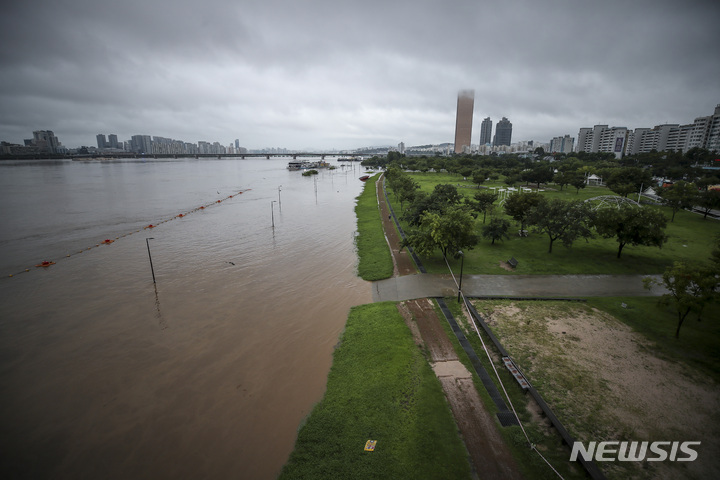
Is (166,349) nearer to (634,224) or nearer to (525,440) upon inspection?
(525,440)

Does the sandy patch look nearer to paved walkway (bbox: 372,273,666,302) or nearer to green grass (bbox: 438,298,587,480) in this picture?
green grass (bbox: 438,298,587,480)

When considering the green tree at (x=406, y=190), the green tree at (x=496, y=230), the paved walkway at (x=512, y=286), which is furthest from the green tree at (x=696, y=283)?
the green tree at (x=406, y=190)

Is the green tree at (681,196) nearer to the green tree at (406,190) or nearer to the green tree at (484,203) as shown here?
the green tree at (484,203)

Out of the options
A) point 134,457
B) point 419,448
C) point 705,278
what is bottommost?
point 134,457

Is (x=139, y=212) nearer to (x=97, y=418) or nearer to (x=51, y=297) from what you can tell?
(x=51, y=297)

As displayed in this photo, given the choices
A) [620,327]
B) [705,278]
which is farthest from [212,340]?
[705,278]

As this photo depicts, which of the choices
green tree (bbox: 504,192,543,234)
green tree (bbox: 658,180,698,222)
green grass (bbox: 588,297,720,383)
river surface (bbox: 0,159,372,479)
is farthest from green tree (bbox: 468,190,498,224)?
green tree (bbox: 658,180,698,222)
